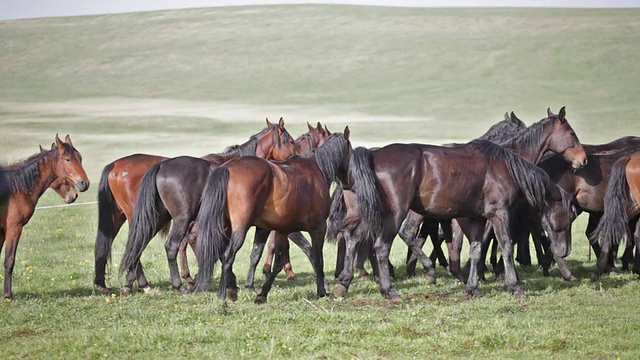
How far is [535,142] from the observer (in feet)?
39.0

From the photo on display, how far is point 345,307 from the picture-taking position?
30.3 feet

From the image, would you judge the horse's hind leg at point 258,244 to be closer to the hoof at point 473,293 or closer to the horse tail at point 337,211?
the horse tail at point 337,211

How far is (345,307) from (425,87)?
50.8m

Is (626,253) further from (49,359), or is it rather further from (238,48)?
(238,48)

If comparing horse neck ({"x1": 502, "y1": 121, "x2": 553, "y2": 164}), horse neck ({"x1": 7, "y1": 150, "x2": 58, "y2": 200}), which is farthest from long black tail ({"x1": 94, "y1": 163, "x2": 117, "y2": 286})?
horse neck ({"x1": 502, "y1": 121, "x2": 553, "y2": 164})

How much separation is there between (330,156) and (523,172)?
2434 millimetres

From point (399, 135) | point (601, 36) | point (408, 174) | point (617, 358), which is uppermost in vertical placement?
point (601, 36)

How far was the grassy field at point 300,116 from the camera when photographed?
758 cm

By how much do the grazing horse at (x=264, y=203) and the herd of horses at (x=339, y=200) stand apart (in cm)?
1

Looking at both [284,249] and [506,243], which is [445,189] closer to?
[506,243]

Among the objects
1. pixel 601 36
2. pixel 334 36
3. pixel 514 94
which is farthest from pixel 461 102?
pixel 334 36

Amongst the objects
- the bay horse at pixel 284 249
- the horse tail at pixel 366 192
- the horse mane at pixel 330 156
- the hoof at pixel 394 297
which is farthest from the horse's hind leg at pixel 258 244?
the hoof at pixel 394 297

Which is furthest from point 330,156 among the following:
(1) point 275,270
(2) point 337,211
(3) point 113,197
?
(3) point 113,197

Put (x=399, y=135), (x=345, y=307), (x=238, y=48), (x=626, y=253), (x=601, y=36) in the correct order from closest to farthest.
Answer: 1. (x=345, y=307)
2. (x=626, y=253)
3. (x=399, y=135)
4. (x=601, y=36)
5. (x=238, y=48)
